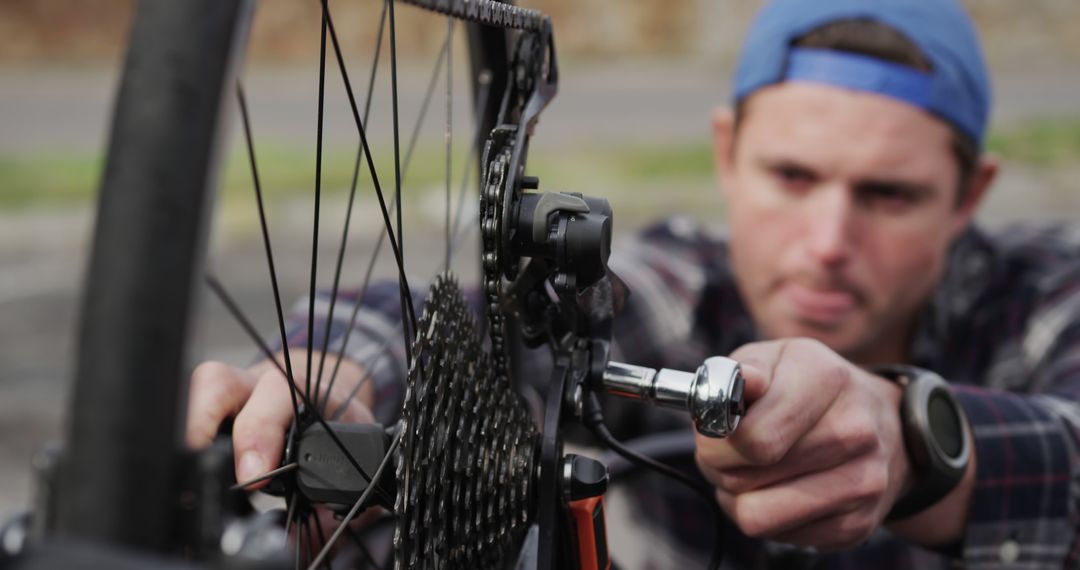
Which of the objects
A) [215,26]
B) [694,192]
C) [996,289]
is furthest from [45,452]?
[694,192]

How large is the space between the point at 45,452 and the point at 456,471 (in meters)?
0.20

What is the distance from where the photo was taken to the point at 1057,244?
1.31 meters

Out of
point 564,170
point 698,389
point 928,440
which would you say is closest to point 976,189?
point 928,440

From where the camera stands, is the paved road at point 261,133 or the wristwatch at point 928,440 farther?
the paved road at point 261,133

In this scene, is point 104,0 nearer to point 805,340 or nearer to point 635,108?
point 635,108

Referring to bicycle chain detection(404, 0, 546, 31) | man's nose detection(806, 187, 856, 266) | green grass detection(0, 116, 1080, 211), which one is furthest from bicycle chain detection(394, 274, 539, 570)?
green grass detection(0, 116, 1080, 211)

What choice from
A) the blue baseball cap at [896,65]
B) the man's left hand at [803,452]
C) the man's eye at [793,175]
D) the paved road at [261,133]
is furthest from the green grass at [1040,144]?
the man's left hand at [803,452]

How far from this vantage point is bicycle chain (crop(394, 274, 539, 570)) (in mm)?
448

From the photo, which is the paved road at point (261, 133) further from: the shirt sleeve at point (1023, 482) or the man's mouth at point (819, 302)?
the shirt sleeve at point (1023, 482)

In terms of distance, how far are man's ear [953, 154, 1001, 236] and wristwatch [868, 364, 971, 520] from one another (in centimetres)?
60

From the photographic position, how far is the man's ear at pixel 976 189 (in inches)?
49.7

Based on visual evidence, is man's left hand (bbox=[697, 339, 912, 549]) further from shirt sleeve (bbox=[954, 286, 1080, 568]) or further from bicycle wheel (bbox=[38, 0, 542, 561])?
bicycle wheel (bbox=[38, 0, 542, 561])

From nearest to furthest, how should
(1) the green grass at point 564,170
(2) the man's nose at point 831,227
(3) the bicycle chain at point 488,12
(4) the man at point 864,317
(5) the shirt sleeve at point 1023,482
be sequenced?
(3) the bicycle chain at point 488,12
(4) the man at point 864,317
(5) the shirt sleeve at point 1023,482
(2) the man's nose at point 831,227
(1) the green grass at point 564,170

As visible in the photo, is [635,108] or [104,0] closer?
[635,108]
